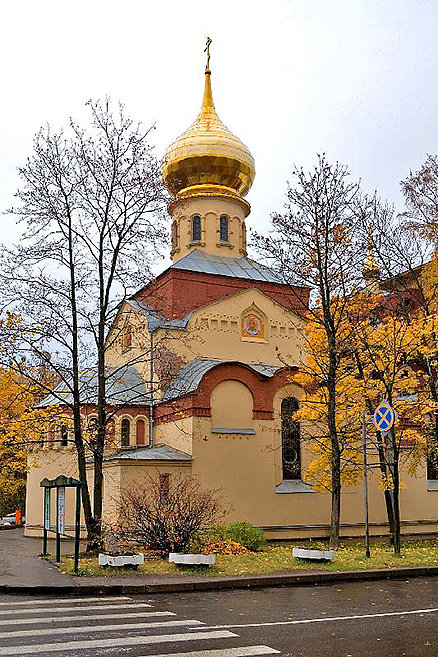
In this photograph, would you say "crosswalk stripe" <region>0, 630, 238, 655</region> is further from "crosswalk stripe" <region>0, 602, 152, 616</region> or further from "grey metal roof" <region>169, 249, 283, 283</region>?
"grey metal roof" <region>169, 249, 283, 283</region>

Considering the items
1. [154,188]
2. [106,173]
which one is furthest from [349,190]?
[106,173]

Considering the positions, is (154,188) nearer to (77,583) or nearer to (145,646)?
(77,583)

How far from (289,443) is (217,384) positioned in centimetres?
316

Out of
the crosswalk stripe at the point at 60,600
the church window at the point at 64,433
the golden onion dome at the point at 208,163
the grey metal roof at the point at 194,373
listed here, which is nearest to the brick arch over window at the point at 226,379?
the grey metal roof at the point at 194,373

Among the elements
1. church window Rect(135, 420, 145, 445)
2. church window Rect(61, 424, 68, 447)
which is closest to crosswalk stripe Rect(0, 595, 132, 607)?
church window Rect(61, 424, 68, 447)

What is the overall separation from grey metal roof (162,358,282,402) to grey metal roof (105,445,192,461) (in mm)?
1612

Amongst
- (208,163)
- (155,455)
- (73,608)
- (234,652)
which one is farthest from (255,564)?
(208,163)

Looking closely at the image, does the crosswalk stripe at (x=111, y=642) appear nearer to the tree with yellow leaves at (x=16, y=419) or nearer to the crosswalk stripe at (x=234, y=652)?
the crosswalk stripe at (x=234, y=652)

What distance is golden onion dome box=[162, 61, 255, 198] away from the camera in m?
27.9

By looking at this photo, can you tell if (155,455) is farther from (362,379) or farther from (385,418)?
(385,418)

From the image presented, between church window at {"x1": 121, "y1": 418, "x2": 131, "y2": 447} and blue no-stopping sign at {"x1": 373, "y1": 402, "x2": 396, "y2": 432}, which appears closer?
blue no-stopping sign at {"x1": 373, "y1": 402, "x2": 396, "y2": 432}

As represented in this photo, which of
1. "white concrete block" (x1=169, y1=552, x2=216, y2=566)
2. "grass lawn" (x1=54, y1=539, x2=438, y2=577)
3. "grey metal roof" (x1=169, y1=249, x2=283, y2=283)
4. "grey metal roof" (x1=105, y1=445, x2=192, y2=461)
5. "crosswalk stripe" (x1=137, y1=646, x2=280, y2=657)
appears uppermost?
"grey metal roof" (x1=169, y1=249, x2=283, y2=283)

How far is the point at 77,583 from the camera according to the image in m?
11.0

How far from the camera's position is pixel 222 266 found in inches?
1064
